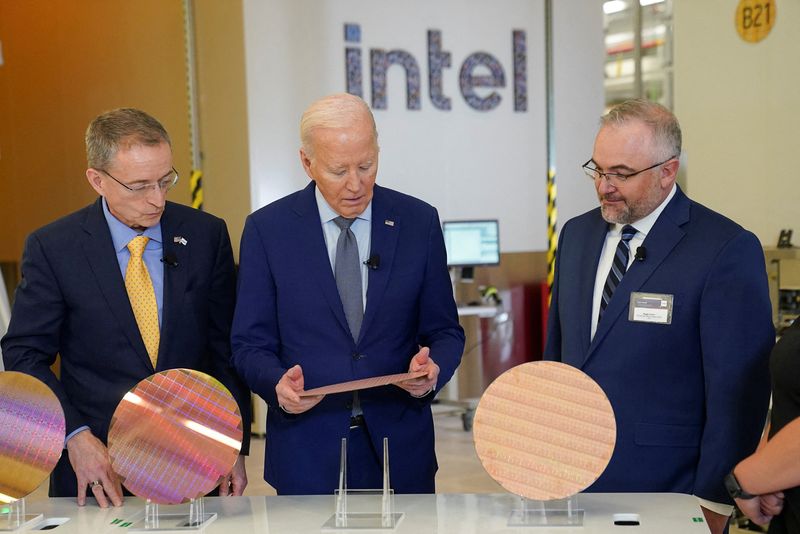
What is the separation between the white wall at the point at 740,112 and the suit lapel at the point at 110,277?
4803 millimetres

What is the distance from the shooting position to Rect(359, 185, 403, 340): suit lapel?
2.62 meters

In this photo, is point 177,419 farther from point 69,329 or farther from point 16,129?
point 16,129

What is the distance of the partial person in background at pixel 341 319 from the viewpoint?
103 inches

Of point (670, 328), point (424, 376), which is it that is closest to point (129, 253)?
point (424, 376)

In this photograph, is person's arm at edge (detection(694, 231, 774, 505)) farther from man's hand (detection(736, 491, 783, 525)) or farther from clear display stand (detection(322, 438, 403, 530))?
clear display stand (detection(322, 438, 403, 530))

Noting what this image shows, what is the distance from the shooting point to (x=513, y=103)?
29.9ft

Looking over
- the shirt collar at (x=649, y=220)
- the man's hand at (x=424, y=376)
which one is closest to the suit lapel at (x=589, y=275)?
the shirt collar at (x=649, y=220)

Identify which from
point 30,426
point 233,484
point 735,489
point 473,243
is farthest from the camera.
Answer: point 473,243

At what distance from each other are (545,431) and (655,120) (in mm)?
916

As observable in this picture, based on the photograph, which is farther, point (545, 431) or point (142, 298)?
point (142, 298)

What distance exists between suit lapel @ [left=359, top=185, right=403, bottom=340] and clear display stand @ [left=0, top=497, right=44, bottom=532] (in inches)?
36.4

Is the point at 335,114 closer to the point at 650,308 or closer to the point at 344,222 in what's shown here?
the point at 344,222

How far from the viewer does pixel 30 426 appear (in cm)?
233

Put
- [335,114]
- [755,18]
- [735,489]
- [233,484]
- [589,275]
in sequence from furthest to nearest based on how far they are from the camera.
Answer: [755,18] → [589,275] → [233,484] → [335,114] → [735,489]
